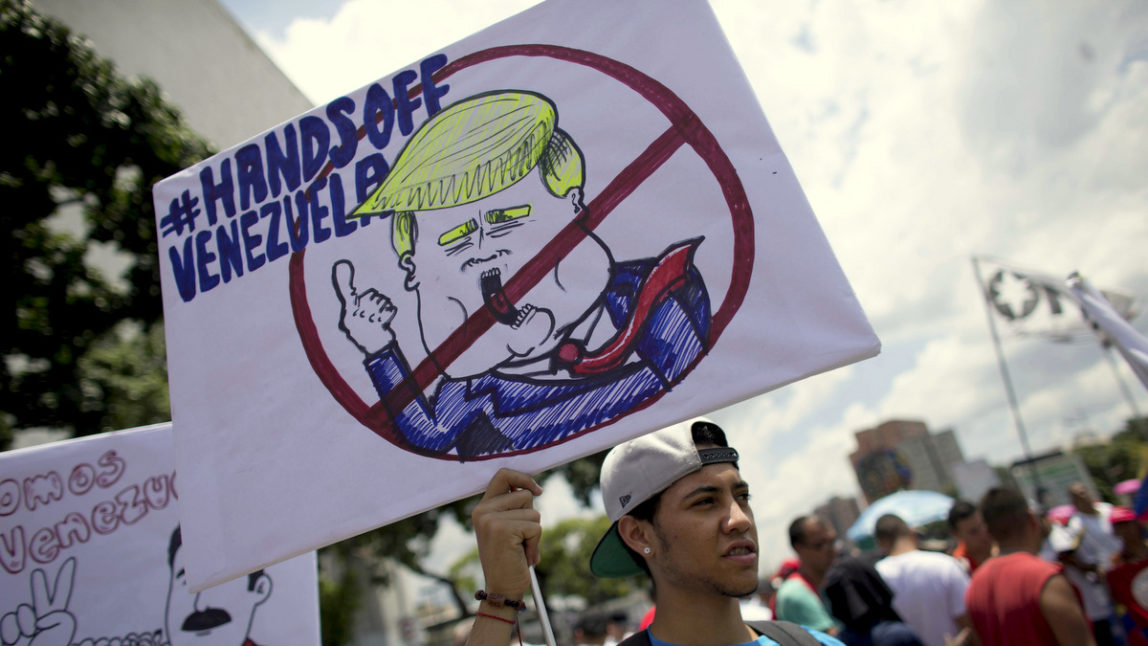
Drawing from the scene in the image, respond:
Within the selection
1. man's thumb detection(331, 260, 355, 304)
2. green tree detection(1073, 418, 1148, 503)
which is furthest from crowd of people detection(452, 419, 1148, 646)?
green tree detection(1073, 418, 1148, 503)

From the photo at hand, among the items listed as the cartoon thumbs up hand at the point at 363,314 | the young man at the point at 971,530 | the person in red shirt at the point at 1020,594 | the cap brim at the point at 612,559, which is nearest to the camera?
the cartoon thumbs up hand at the point at 363,314

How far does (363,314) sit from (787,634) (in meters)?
1.27

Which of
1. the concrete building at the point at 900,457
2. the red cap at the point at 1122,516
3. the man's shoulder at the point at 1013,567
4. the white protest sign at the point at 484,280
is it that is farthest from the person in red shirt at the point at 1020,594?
the concrete building at the point at 900,457

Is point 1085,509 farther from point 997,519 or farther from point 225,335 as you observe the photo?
point 225,335

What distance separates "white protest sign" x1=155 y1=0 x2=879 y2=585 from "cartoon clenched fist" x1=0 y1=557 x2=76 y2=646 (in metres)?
1.03

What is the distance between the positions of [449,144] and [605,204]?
486 mm

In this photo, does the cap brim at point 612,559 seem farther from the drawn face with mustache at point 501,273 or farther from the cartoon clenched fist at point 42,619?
the cartoon clenched fist at point 42,619

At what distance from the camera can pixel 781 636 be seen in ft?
5.70

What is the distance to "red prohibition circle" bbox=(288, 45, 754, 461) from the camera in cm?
165

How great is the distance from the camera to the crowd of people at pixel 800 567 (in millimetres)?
1588

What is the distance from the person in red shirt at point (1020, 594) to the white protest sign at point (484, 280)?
85.8 inches

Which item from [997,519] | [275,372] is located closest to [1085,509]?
[997,519]

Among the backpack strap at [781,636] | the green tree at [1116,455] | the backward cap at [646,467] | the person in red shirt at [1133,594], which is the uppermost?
the green tree at [1116,455]

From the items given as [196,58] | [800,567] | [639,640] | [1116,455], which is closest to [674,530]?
[639,640]
